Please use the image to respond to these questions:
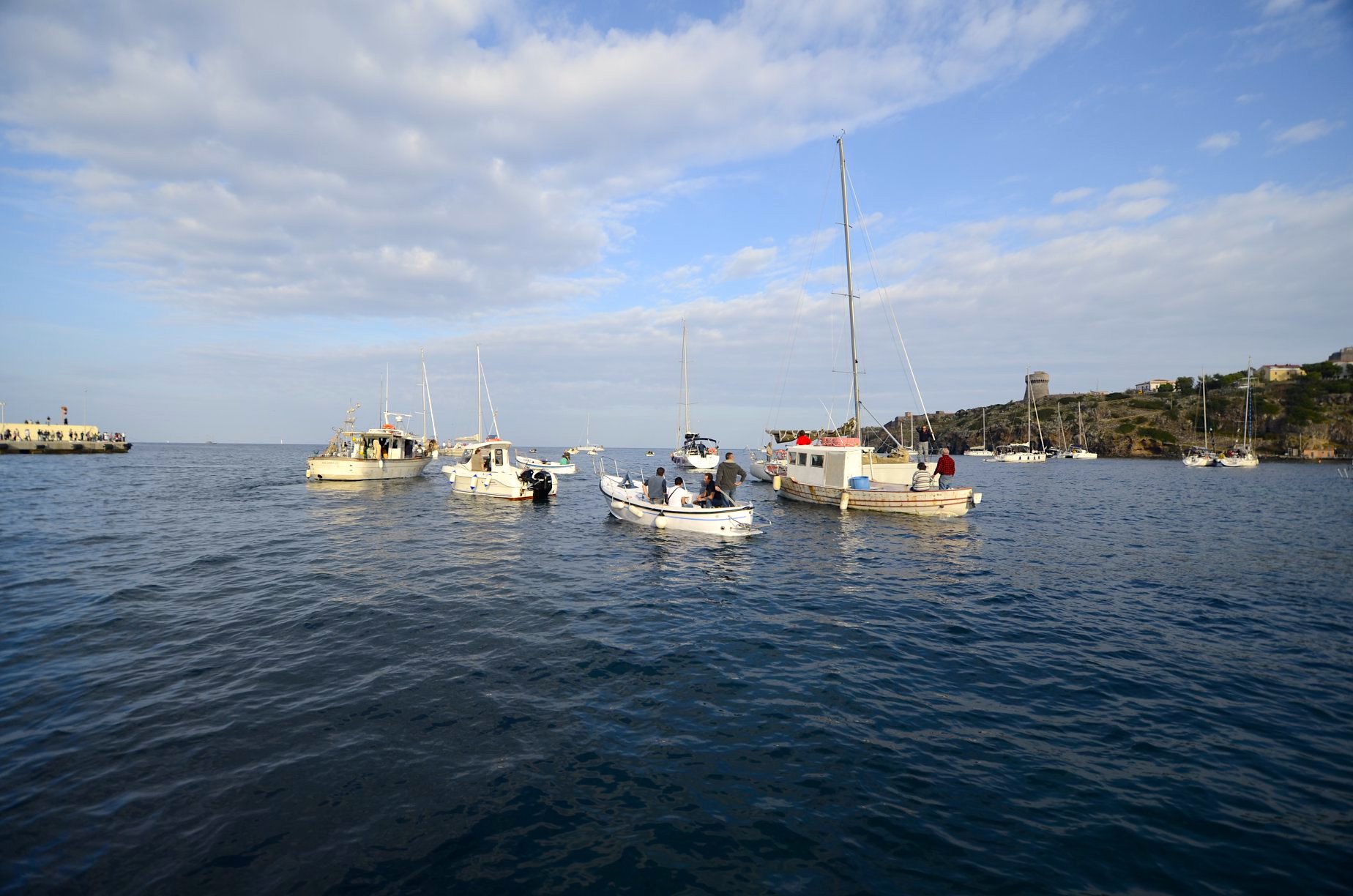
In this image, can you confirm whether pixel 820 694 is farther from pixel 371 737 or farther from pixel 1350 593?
pixel 1350 593

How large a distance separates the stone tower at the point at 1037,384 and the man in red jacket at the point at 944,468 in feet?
475

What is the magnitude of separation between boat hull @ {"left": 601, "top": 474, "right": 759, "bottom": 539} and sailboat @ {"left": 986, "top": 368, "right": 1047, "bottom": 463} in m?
97.7

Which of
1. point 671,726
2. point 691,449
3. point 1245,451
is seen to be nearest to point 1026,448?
point 1245,451

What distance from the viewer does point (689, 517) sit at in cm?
2270

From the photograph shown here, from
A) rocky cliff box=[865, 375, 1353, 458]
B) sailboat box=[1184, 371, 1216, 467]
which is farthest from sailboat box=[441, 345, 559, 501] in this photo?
sailboat box=[1184, 371, 1216, 467]

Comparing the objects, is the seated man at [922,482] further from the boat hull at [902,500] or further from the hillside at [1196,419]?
the hillside at [1196,419]

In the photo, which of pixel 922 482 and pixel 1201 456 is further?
pixel 1201 456

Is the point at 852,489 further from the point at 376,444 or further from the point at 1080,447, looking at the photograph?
the point at 1080,447

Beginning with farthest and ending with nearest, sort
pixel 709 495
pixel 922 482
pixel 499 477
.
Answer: pixel 499 477, pixel 922 482, pixel 709 495

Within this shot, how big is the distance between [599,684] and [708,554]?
11.4 m

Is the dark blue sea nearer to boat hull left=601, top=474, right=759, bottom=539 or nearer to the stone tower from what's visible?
boat hull left=601, top=474, right=759, bottom=539

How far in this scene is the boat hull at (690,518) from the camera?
2200 cm

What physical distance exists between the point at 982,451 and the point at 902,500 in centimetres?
11540

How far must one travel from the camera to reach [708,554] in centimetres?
2042
